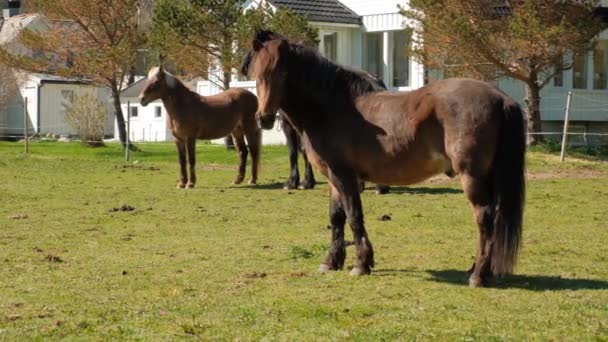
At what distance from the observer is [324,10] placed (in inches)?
1328

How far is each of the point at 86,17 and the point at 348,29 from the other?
29.6ft

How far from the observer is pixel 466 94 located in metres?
7.81

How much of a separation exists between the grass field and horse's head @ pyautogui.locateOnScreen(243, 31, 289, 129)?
1425 millimetres

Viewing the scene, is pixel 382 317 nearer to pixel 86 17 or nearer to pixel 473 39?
pixel 473 39

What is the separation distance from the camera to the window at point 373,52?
34.8 meters

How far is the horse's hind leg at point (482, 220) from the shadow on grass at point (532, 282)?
14cm

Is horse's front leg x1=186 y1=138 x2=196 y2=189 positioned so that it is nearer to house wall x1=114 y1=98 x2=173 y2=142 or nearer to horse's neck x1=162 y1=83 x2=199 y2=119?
horse's neck x1=162 y1=83 x2=199 y2=119

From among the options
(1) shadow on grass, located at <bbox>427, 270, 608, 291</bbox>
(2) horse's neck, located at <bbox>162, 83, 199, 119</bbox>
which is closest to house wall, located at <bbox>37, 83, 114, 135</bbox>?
(2) horse's neck, located at <bbox>162, 83, 199, 119</bbox>

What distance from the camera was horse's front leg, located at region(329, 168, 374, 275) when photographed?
28.2 ft

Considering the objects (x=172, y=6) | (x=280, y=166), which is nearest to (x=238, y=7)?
(x=172, y=6)

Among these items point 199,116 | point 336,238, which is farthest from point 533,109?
point 336,238

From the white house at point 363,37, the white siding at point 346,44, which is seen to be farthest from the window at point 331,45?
the white siding at point 346,44

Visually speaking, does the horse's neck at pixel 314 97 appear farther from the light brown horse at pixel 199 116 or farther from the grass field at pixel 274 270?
the light brown horse at pixel 199 116

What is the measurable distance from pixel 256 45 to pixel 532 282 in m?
3.11
